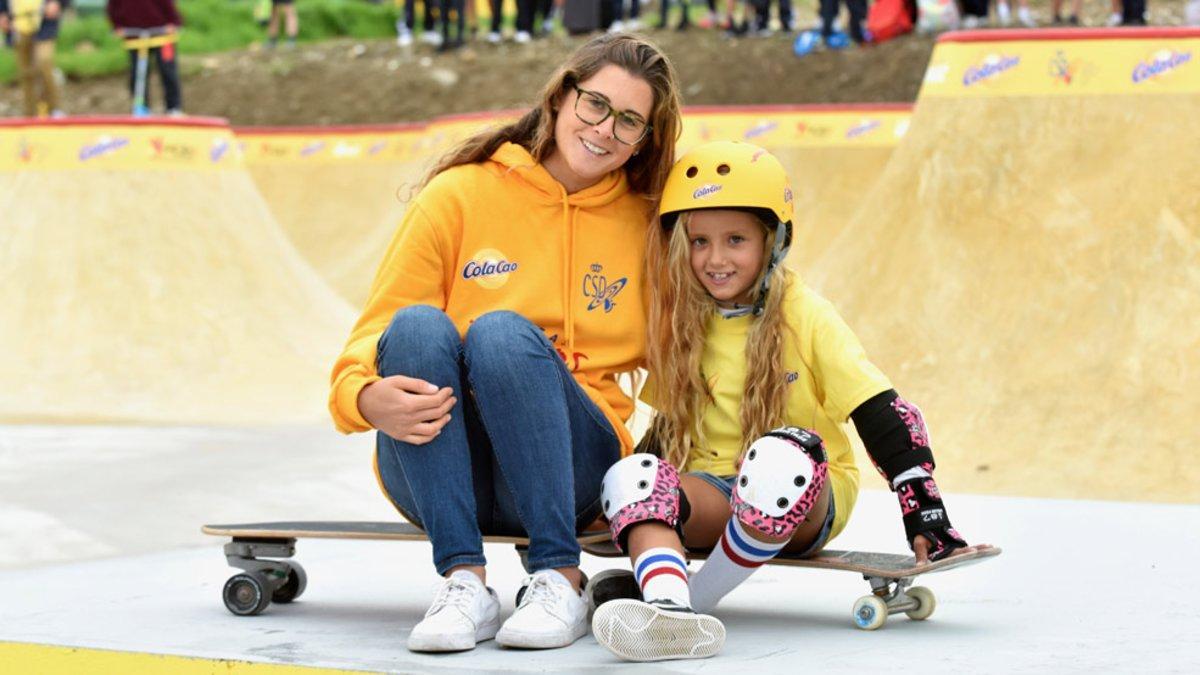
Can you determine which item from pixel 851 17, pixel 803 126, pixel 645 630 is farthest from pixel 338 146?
pixel 645 630

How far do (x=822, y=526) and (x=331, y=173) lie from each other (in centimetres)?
1424

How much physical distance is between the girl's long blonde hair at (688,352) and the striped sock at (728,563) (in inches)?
9.6

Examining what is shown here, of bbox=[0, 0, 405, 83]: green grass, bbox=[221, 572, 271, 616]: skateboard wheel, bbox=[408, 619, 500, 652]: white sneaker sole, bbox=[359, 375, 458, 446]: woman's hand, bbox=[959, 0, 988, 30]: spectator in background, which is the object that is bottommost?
bbox=[0, 0, 405, 83]: green grass

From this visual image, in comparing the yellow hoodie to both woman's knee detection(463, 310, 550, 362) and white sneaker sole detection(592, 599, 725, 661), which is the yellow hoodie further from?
white sneaker sole detection(592, 599, 725, 661)

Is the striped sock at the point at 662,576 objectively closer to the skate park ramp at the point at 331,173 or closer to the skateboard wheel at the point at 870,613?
the skateboard wheel at the point at 870,613

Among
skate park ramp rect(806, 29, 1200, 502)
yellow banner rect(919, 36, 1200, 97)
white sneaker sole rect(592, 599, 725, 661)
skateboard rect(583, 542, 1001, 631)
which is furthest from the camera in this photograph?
yellow banner rect(919, 36, 1200, 97)

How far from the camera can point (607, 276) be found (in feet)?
10.5

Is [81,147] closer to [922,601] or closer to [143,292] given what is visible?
[143,292]

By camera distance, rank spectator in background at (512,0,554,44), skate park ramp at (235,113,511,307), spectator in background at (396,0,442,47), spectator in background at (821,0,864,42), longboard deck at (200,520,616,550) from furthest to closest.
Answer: spectator in background at (396,0,442,47), spectator in background at (512,0,554,44), spectator in background at (821,0,864,42), skate park ramp at (235,113,511,307), longboard deck at (200,520,616,550)

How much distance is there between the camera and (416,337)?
2.85 metres

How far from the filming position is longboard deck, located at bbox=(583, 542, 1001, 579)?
2.86 metres

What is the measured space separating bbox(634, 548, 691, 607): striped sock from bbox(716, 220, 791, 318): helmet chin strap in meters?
0.59

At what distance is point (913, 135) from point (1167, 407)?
224 cm

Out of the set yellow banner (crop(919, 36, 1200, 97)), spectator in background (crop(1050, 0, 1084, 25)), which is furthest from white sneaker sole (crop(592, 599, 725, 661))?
spectator in background (crop(1050, 0, 1084, 25))
